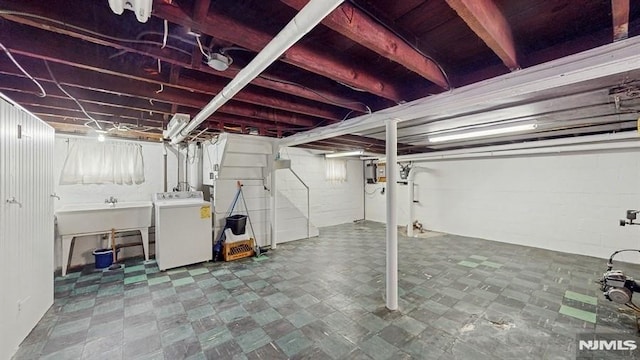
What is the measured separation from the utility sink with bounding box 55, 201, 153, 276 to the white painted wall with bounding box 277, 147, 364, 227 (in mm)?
2895

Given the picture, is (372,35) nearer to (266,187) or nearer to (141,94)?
(141,94)

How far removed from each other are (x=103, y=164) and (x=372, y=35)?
517cm

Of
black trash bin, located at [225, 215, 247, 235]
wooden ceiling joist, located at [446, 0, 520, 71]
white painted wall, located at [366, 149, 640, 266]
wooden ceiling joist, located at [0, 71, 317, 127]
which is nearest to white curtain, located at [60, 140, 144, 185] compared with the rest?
black trash bin, located at [225, 215, 247, 235]

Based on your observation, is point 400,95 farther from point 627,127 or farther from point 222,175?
point 627,127

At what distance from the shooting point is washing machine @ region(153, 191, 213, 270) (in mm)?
3707

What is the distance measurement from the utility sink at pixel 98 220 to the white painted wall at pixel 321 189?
2.90 m

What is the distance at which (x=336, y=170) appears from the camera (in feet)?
24.6

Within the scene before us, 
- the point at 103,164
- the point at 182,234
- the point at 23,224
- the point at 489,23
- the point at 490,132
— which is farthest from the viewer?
the point at 103,164

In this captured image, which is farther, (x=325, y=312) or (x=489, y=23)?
(x=325, y=312)

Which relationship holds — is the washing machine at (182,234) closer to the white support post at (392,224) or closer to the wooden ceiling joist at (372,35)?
the white support post at (392,224)

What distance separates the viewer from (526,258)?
171 inches

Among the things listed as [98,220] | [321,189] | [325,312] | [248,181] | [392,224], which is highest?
[248,181]

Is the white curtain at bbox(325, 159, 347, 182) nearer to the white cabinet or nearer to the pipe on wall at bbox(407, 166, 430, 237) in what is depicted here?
the pipe on wall at bbox(407, 166, 430, 237)

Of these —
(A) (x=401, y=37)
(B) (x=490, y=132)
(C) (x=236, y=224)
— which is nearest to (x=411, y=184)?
(B) (x=490, y=132)
